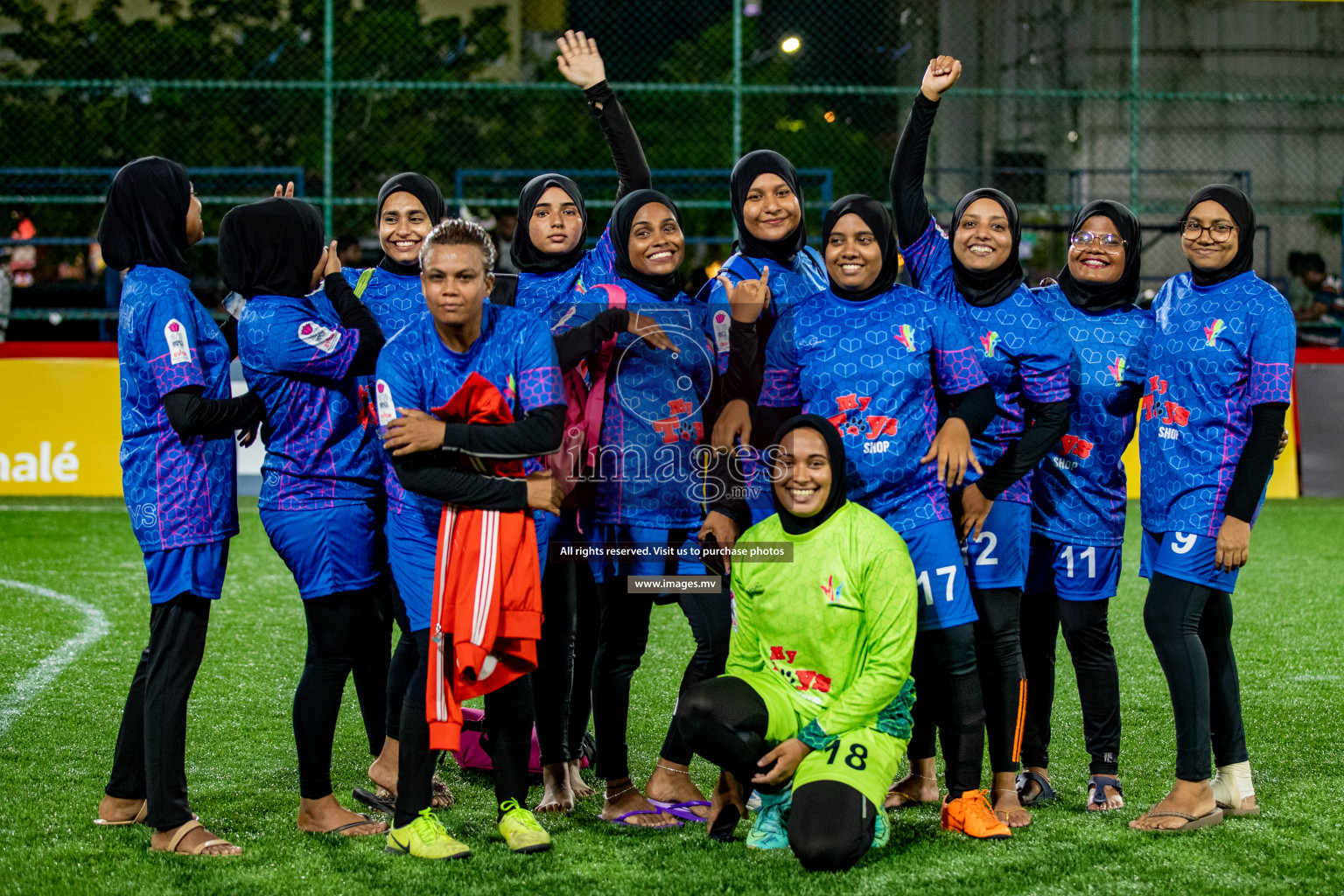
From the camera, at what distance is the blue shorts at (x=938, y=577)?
4.00 metres

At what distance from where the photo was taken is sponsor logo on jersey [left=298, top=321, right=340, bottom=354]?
12.8ft

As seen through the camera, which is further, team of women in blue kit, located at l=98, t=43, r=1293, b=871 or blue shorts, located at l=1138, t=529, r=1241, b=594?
blue shorts, located at l=1138, t=529, r=1241, b=594

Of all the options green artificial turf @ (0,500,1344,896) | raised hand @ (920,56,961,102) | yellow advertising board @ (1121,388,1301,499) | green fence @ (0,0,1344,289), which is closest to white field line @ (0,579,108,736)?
green artificial turf @ (0,500,1344,896)

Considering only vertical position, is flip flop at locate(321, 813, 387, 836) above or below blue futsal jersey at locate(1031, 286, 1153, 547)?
below

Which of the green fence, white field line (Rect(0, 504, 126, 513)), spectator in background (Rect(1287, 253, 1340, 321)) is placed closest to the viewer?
white field line (Rect(0, 504, 126, 513))

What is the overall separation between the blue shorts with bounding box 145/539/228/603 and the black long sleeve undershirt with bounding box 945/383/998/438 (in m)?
2.23

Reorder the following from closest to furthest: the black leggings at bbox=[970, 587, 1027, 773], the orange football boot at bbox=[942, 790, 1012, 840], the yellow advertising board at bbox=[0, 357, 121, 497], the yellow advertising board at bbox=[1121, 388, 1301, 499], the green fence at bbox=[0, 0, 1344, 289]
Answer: the orange football boot at bbox=[942, 790, 1012, 840], the black leggings at bbox=[970, 587, 1027, 773], the yellow advertising board at bbox=[0, 357, 121, 497], the yellow advertising board at bbox=[1121, 388, 1301, 499], the green fence at bbox=[0, 0, 1344, 289]

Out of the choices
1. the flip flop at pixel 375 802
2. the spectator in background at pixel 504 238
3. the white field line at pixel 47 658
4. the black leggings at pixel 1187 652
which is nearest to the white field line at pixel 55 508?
the white field line at pixel 47 658

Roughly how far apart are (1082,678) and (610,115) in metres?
2.60

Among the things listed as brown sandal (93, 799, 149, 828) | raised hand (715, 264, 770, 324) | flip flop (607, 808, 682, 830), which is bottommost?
flip flop (607, 808, 682, 830)

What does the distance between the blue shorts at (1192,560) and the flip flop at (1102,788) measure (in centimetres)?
73

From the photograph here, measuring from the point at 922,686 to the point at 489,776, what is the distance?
5.24 feet

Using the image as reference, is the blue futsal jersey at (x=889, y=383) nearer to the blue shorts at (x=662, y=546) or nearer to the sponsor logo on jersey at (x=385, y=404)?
the blue shorts at (x=662, y=546)

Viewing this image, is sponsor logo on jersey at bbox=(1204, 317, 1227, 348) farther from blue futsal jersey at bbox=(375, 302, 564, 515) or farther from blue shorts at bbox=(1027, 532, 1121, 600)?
blue futsal jersey at bbox=(375, 302, 564, 515)
